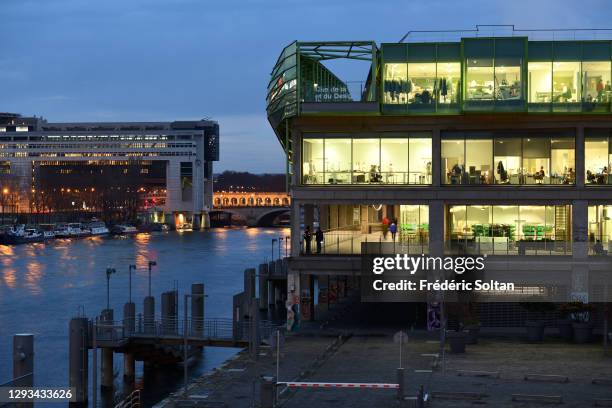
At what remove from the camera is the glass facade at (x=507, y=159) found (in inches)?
1603

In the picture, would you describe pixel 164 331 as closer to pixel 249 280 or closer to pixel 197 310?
pixel 197 310

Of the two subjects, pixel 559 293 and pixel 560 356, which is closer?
pixel 560 356

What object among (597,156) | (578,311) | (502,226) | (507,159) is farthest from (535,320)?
(597,156)

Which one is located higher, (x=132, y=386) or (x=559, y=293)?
Answer: (x=559, y=293)

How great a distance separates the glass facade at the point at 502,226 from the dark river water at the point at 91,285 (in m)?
12.1

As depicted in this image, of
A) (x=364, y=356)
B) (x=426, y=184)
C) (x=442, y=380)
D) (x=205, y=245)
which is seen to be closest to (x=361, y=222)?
(x=426, y=184)

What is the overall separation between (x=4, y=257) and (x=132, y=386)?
7361 cm

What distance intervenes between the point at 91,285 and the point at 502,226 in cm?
4198

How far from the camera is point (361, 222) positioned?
48.2 meters

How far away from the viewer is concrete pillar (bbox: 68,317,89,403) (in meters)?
34.3

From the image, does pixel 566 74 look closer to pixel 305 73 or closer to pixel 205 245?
pixel 305 73

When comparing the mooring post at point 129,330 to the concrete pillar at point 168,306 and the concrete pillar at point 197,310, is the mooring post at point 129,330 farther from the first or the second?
the concrete pillar at point 197,310

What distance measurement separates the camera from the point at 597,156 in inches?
1599

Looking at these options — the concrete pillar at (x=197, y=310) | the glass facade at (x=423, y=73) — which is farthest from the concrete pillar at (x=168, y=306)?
the glass facade at (x=423, y=73)
